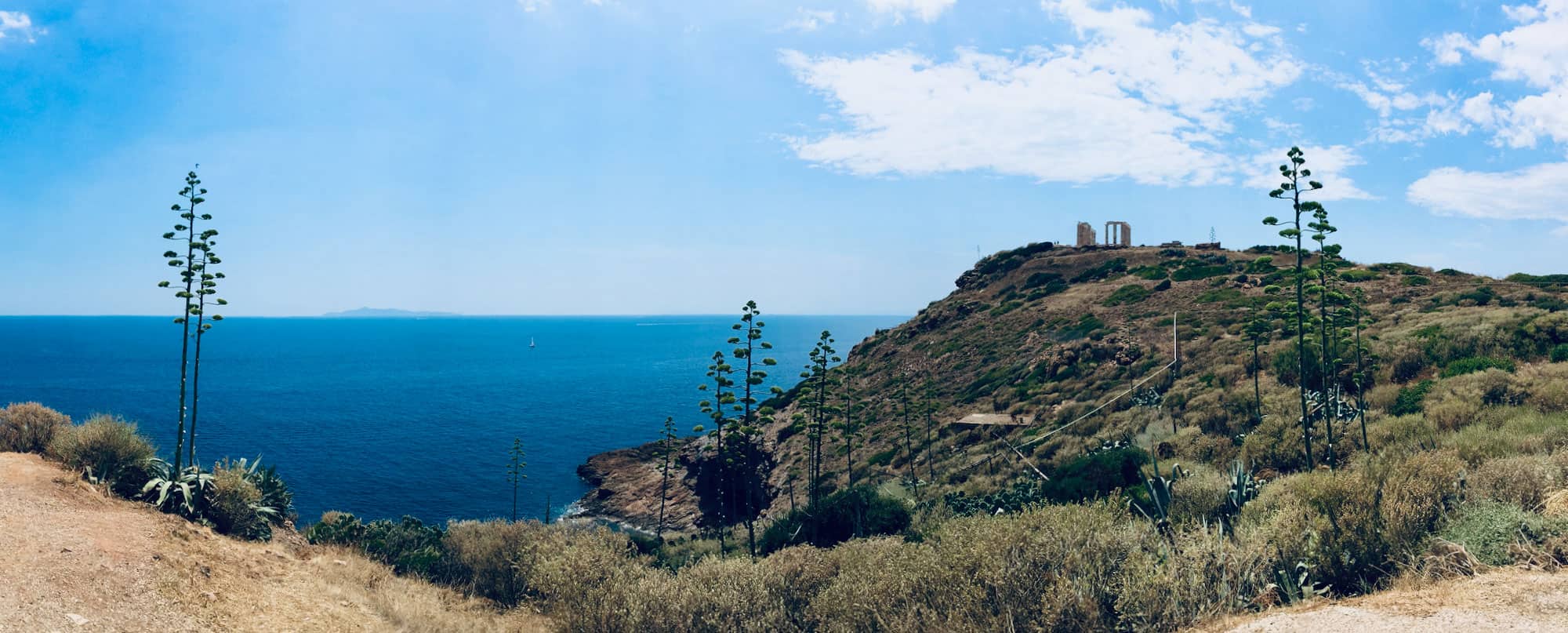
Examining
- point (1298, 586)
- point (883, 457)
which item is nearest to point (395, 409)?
point (883, 457)

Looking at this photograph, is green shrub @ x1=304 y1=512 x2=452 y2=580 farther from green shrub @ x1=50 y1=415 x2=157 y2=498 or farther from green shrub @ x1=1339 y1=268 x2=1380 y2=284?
green shrub @ x1=1339 y1=268 x2=1380 y2=284

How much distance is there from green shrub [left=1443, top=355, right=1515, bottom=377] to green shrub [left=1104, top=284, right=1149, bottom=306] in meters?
26.3

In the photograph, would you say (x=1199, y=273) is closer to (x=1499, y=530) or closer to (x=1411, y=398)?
(x=1411, y=398)

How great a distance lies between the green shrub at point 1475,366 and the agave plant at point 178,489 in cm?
2977

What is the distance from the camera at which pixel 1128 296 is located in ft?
154

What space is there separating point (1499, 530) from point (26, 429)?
25064mm

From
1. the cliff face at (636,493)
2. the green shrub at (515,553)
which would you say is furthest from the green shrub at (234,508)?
the cliff face at (636,493)

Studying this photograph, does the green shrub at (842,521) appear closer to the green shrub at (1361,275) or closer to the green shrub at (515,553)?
the green shrub at (515,553)

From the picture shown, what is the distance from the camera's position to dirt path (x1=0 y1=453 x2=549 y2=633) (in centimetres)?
946

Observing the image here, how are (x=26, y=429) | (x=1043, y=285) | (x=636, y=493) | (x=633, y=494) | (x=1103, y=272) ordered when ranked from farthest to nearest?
(x=1043, y=285)
(x=1103, y=272)
(x=636, y=493)
(x=633, y=494)
(x=26, y=429)

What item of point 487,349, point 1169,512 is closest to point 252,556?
point 1169,512

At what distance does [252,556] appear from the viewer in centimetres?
1309

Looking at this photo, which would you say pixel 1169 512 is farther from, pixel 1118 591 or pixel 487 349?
pixel 487 349

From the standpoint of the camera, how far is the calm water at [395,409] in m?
46.4
